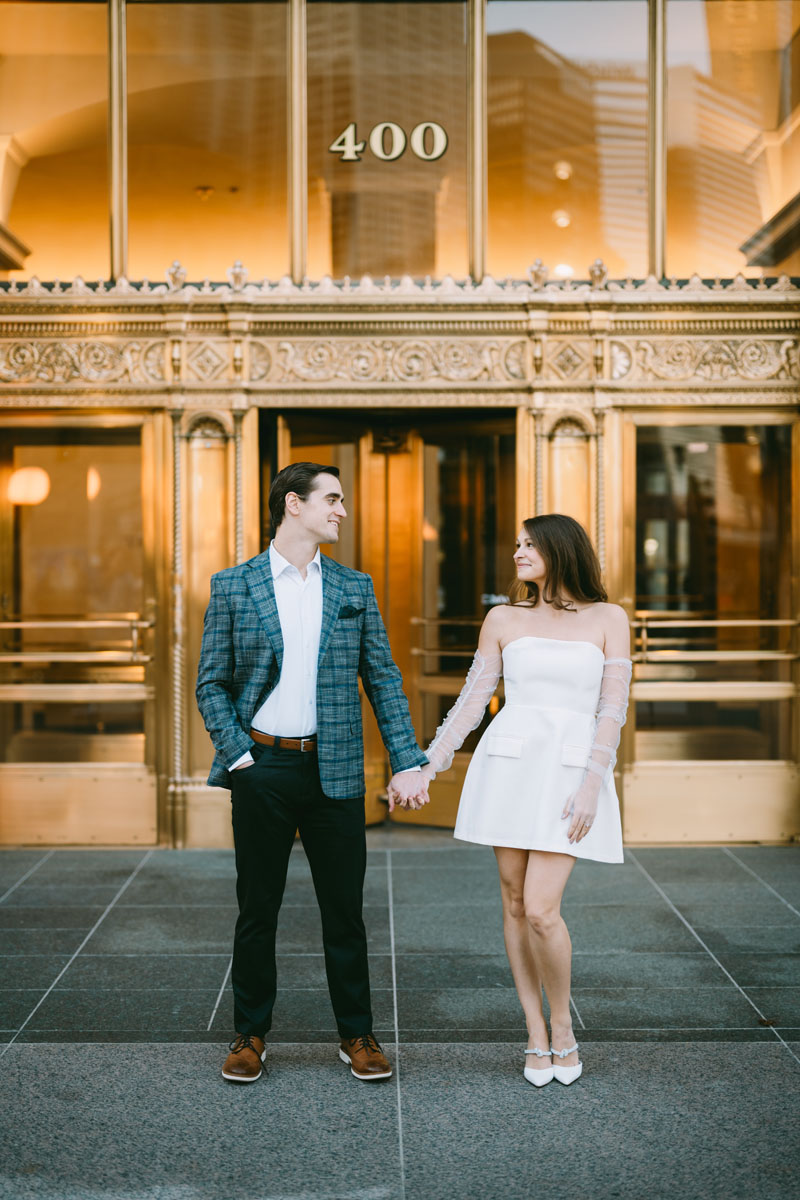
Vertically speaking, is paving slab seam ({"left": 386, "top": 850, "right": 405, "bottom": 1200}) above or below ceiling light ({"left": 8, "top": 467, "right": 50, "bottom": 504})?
below

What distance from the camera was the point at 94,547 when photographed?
7.82 metres

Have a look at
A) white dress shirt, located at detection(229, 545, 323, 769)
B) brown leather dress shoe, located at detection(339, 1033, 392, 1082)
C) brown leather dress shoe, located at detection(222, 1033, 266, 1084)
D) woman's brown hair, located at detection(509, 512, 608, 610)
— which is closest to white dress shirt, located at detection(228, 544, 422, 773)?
white dress shirt, located at detection(229, 545, 323, 769)

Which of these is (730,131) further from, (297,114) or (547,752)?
(547,752)

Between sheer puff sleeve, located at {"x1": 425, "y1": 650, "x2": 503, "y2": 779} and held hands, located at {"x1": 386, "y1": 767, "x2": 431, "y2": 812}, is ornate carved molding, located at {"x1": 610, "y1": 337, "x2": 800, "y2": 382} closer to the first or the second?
sheer puff sleeve, located at {"x1": 425, "y1": 650, "x2": 503, "y2": 779}

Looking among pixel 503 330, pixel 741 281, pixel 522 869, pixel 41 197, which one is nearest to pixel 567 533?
pixel 522 869

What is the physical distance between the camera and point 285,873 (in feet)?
13.8

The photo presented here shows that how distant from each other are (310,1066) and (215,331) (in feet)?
16.2

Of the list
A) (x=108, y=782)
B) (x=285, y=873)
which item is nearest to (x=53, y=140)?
(x=108, y=782)

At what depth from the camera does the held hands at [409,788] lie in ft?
13.4

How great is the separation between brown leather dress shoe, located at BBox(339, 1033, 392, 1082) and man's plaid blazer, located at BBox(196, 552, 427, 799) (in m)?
0.89

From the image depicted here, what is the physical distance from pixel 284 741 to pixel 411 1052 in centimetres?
133

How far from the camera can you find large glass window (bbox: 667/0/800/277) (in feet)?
25.9

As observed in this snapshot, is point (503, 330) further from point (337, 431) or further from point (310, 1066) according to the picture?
point (310, 1066)

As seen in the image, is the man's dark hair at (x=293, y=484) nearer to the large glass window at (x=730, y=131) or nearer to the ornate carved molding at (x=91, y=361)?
the ornate carved molding at (x=91, y=361)
